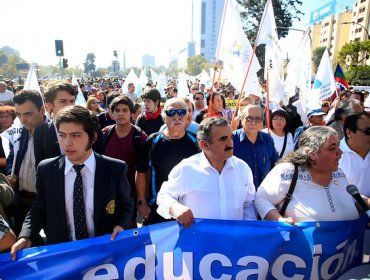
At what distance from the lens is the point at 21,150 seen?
294cm

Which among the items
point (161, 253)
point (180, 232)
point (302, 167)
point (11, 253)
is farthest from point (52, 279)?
point (302, 167)

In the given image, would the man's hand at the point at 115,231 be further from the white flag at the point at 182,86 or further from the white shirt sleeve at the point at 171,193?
the white flag at the point at 182,86

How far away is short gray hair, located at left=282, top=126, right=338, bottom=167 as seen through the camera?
2.20 m

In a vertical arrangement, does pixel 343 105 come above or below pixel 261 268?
above

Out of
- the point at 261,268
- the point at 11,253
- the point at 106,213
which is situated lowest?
the point at 261,268

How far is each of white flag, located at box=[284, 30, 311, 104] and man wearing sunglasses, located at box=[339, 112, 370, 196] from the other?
14.8 ft

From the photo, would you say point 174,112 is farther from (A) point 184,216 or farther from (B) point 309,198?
(B) point 309,198

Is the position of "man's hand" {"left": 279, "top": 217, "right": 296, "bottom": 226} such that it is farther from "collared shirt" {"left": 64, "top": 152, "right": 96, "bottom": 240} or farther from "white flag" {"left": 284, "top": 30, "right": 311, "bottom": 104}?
"white flag" {"left": 284, "top": 30, "right": 311, "bottom": 104}

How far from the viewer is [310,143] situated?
2248 millimetres

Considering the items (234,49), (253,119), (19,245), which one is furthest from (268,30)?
(19,245)

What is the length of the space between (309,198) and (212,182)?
2.21 ft

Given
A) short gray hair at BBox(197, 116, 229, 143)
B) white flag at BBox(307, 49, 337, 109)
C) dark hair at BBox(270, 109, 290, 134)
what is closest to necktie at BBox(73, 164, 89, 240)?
short gray hair at BBox(197, 116, 229, 143)

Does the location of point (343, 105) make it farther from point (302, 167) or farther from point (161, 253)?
point (161, 253)

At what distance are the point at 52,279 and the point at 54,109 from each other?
180cm
